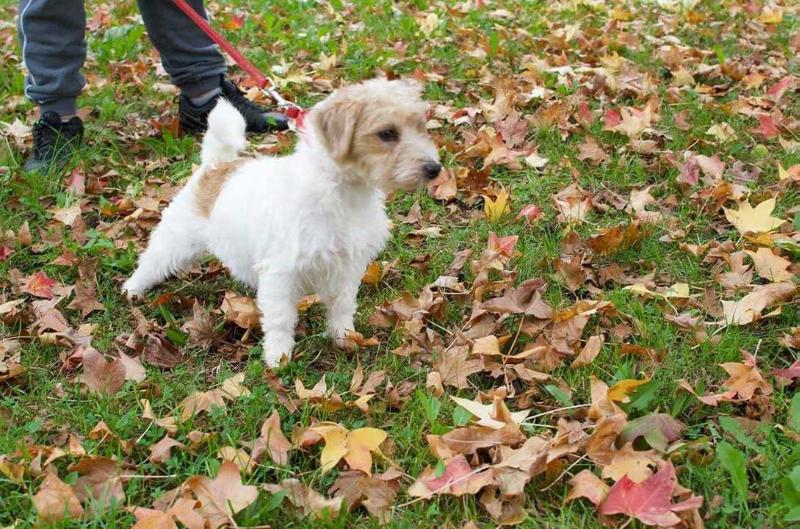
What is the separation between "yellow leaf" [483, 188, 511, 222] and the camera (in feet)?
13.1

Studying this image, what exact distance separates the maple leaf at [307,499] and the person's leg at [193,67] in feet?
11.4

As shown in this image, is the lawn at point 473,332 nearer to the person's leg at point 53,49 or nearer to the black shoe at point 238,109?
the black shoe at point 238,109

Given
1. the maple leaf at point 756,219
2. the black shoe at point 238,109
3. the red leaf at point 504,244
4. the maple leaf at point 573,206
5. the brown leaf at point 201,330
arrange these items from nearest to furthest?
the brown leaf at point 201,330 < the maple leaf at point 756,219 < the red leaf at point 504,244 < the maple leaf at point 573,206 < the black shoe at point 238,109

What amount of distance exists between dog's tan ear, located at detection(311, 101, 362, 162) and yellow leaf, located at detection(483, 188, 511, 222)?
1.36 m

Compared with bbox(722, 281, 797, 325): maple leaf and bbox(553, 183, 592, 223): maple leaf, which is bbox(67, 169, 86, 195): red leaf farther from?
bbox(722, 281, 797, 325): maple leaf

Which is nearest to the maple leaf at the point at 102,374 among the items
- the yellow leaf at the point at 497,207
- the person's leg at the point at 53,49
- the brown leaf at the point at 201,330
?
the brown leaf at the point at 201,330

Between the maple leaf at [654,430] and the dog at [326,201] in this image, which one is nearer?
the maple leaf at [654,430]

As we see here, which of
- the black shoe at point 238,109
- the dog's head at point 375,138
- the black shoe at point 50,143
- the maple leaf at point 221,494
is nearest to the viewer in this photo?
the maple leaf at point 221,494

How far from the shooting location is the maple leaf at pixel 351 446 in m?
2.34

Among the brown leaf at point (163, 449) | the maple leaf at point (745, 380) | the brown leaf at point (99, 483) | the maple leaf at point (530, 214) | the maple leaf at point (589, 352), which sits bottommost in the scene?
the maple leaf at point (530, 214)

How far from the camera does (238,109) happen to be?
5289 mm

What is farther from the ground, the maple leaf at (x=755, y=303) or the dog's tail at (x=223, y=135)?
the dog's tail at (x=223, y=135)

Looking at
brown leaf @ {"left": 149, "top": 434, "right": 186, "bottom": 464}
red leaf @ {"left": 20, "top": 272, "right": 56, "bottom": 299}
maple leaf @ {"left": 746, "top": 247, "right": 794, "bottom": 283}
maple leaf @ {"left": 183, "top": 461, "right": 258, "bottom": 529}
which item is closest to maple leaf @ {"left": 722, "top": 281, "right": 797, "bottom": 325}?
maple leaf @ {"left": 746, "top": 247, "right": 794, "bottom": 283}

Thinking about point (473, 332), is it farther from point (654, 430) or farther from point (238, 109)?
point (238, 109)
